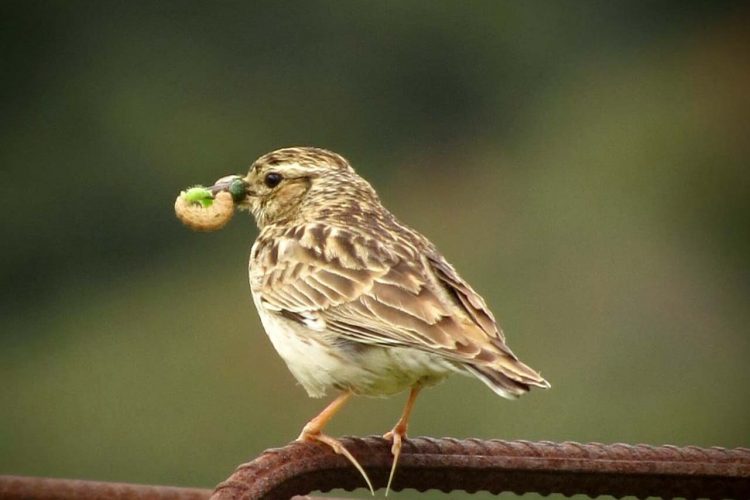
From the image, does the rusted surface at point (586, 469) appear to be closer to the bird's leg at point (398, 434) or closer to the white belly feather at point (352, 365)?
the bird's leg at point (398, 434)

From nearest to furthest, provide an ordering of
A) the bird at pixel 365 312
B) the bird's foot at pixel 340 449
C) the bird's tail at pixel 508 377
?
1. the bird's foot at pixel 340 449
2. the bird's tail at pixel 508 377
3. the bird at pixel 365 312

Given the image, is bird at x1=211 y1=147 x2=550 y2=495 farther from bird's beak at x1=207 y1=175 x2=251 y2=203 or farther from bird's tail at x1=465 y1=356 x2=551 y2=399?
bird's beak at x1=207 y1=175 x2=251 y2=203

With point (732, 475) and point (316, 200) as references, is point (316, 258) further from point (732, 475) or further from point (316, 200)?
point (732, 475)

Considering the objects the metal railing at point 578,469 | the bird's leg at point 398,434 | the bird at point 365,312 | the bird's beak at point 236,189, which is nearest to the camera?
the metal railing at point 578,469

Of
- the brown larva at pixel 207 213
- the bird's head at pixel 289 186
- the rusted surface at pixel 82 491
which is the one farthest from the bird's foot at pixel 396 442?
the brown larva at pixel 207 213

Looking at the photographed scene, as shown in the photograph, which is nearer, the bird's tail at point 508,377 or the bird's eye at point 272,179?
the bird's tail at point 508,377

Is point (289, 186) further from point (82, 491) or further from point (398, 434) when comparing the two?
point (82, 491)
